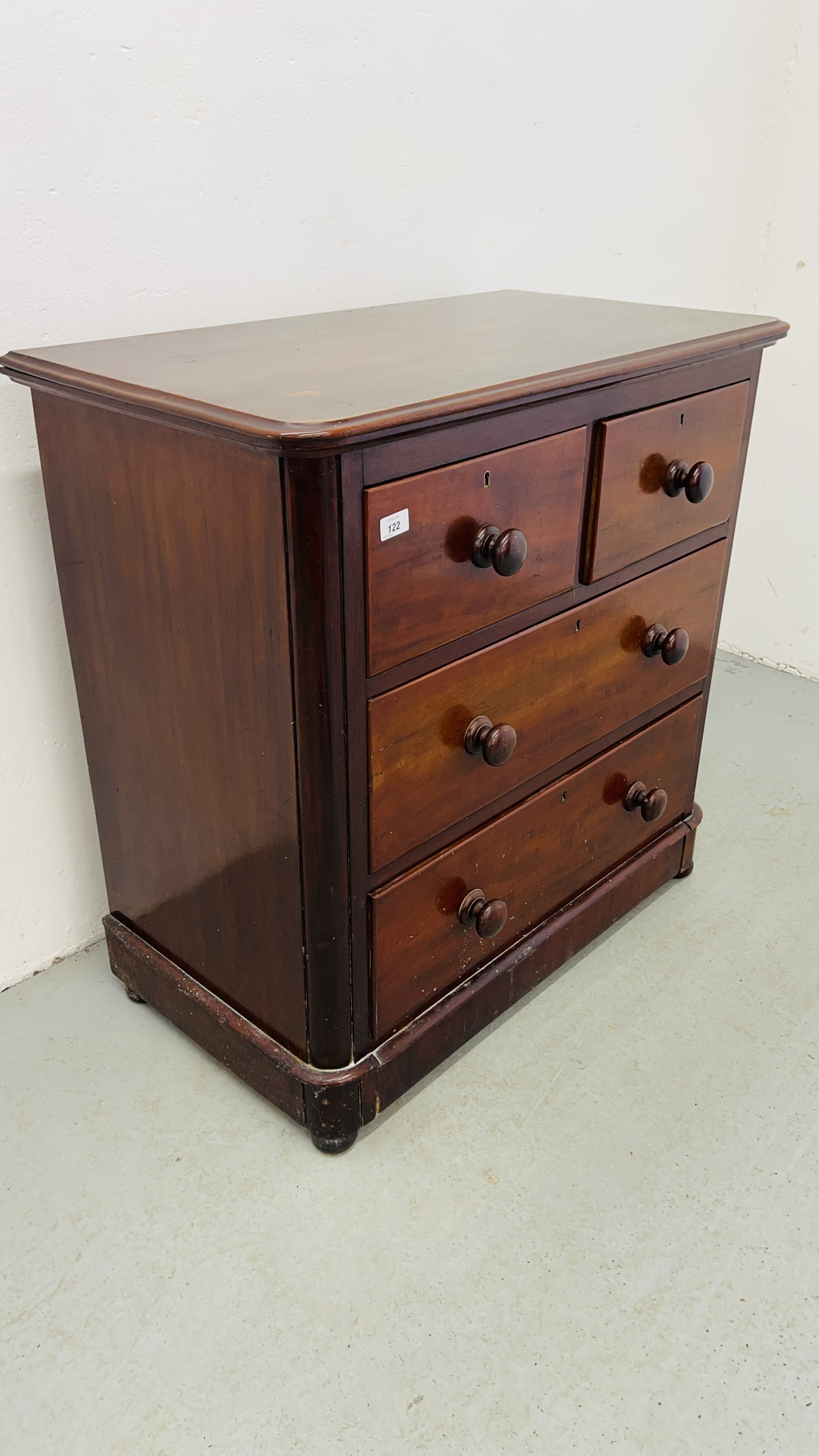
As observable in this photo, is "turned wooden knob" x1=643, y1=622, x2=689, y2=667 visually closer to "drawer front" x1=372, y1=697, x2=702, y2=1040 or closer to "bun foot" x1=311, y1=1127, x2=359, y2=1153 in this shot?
"drawer front" x1=372, y1=697, x2=702, y2=1040

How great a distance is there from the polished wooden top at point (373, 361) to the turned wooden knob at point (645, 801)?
0.64m

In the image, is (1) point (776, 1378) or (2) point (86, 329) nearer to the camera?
(1) point (776, 1378)

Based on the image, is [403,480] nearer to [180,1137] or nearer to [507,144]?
[180,1137]

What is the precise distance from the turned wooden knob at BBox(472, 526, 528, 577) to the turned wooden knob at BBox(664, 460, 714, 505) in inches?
14.5

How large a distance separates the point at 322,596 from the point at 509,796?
489 millimetres

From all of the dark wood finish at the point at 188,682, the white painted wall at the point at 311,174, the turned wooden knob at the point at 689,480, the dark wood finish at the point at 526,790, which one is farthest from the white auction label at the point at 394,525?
the white painted wall at the point at 311,174

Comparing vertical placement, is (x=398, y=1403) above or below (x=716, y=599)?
below

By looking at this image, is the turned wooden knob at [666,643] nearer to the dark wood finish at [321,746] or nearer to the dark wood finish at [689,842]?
the dark wood finish at [689,842]

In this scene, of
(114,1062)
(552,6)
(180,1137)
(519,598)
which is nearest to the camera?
(519,598)

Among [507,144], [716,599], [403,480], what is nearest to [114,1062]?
[403,480]

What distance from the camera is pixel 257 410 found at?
1.01 metres

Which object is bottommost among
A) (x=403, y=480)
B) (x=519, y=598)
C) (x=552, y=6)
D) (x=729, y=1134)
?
(x=729, y=1134)

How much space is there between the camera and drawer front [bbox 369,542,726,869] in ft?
4.00

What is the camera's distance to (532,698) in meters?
1.38
